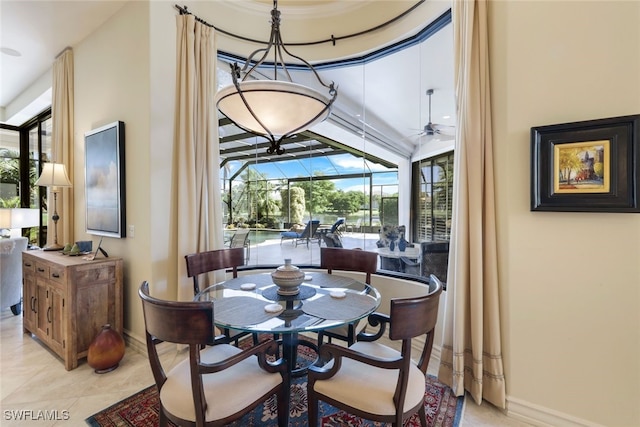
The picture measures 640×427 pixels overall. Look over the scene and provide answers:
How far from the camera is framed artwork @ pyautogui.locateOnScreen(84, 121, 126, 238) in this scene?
291 cm

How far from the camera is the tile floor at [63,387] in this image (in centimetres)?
194

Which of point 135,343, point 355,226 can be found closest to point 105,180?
point 135,343

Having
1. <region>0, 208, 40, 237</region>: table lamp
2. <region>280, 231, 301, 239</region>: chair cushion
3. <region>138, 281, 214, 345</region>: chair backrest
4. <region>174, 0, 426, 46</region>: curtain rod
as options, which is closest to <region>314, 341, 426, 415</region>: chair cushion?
<region>138, 281, 214, 345</region>: chair backrest

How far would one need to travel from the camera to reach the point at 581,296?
177 centimetres

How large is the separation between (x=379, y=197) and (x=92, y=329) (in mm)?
3365

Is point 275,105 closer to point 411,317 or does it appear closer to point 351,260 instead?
point 411,317

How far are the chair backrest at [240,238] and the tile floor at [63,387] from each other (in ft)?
4.64

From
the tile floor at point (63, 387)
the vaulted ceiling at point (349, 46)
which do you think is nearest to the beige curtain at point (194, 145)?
the vaulted ceiling at point (349, 46)

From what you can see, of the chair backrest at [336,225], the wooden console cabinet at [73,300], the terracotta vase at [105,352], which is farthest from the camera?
the chair backrest at [336,225]

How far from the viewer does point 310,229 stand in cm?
388

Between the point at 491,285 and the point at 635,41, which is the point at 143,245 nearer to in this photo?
the point at 491,285

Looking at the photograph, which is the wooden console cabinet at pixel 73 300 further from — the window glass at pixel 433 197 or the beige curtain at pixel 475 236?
the window glass at pixel 433 197

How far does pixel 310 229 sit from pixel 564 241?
268cm

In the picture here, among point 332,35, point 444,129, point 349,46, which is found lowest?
point 444,129
